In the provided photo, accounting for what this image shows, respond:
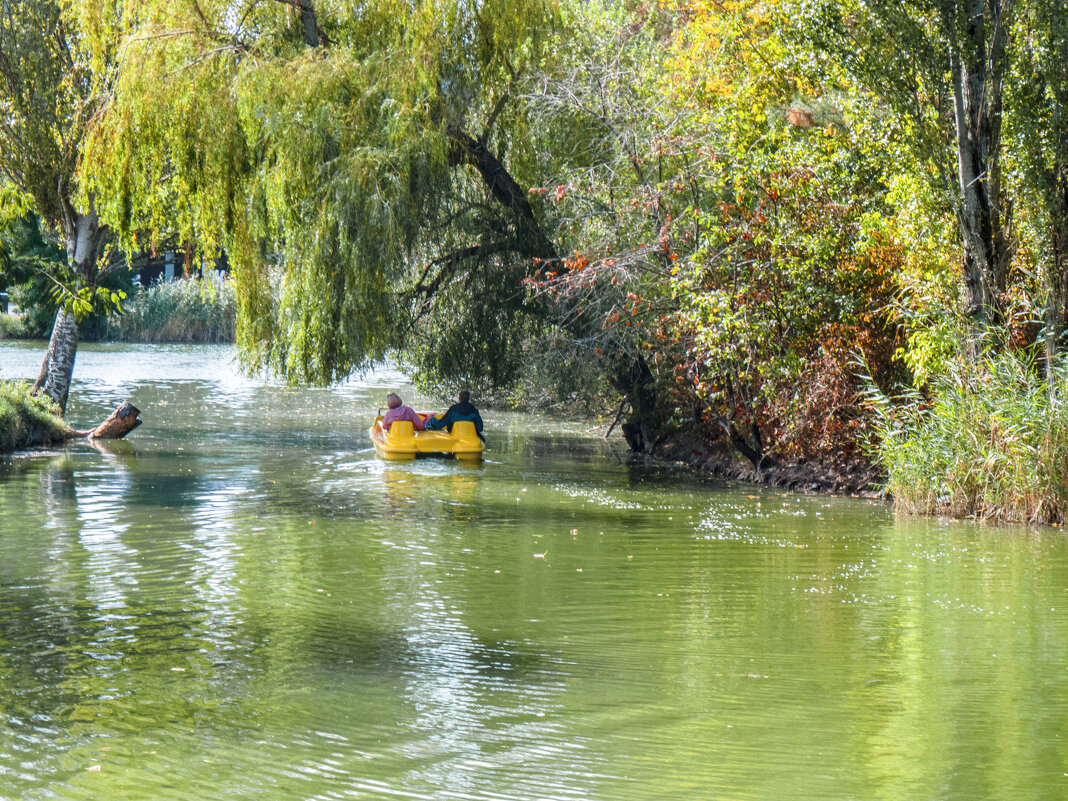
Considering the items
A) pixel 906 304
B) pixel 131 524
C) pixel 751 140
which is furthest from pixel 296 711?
pixel 751 140

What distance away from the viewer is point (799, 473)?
16594mm

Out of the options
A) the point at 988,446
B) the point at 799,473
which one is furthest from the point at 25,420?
the point at 988,446

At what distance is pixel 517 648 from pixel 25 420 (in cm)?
1409

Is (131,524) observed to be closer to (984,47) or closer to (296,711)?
(296,711)

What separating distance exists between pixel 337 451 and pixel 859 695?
572 inches

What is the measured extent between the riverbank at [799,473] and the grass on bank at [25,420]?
998 centimetres

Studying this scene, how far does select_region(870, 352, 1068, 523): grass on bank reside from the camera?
40.6 feet

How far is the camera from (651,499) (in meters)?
14.7

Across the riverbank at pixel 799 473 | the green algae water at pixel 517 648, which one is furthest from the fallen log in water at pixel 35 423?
the riverbank at pixel 799 473

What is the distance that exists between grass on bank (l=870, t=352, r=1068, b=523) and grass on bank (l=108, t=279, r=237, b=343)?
126 feet

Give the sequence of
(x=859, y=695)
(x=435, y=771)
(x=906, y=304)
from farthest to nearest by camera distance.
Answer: (x=906, y=304), (x=859, y=695), (x=435, y=771)

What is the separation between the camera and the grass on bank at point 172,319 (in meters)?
49.3

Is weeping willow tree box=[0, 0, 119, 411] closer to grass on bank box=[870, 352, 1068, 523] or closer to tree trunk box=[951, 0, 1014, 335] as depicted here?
tree trunk box=[951, 0, 1014, 335]

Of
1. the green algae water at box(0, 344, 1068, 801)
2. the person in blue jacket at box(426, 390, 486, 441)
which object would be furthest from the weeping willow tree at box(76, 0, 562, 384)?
the green algae water at box(0, 344, 1068, 801)
